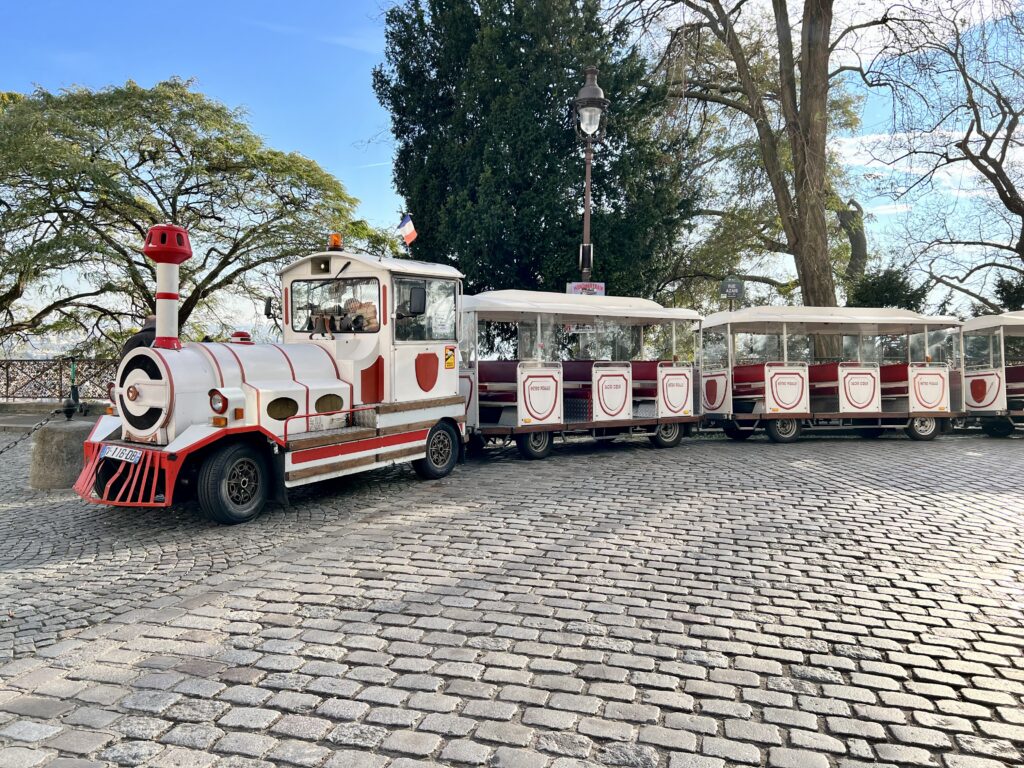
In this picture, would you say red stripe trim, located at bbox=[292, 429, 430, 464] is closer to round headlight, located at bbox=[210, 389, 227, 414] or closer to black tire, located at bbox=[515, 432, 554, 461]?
round headlight, located at bbox=[210, 389, 227, 414]

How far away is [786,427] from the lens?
13.9 meters

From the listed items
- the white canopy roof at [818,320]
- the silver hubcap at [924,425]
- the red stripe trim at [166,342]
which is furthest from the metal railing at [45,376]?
the silver hubcap at [924,425]

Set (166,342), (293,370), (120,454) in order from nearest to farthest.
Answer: (120,454)
(166,342)
(293,370)

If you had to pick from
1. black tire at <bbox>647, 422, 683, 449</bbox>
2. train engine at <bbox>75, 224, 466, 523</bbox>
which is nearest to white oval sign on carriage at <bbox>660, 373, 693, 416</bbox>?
black tire at <bbox>647, 422, 683, 449</bbox>

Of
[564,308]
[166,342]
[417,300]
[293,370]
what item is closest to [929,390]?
[564,308]

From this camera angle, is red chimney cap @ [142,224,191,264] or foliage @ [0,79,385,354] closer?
red chimney cap @ [142,224,191,264]

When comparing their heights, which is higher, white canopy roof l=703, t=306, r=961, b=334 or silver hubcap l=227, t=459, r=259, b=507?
white canopy roof l=703, t=306, r=961, b=334

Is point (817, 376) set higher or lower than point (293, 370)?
lower

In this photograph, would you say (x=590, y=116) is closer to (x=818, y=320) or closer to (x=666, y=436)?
(x=818, y=320)

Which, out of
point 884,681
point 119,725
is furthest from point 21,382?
point 884,681

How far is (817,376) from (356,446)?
1036 cm

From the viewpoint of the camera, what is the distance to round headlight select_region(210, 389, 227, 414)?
6535 millimetres

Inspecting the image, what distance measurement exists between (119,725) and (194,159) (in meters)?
20.8

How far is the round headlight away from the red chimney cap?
1351mm
